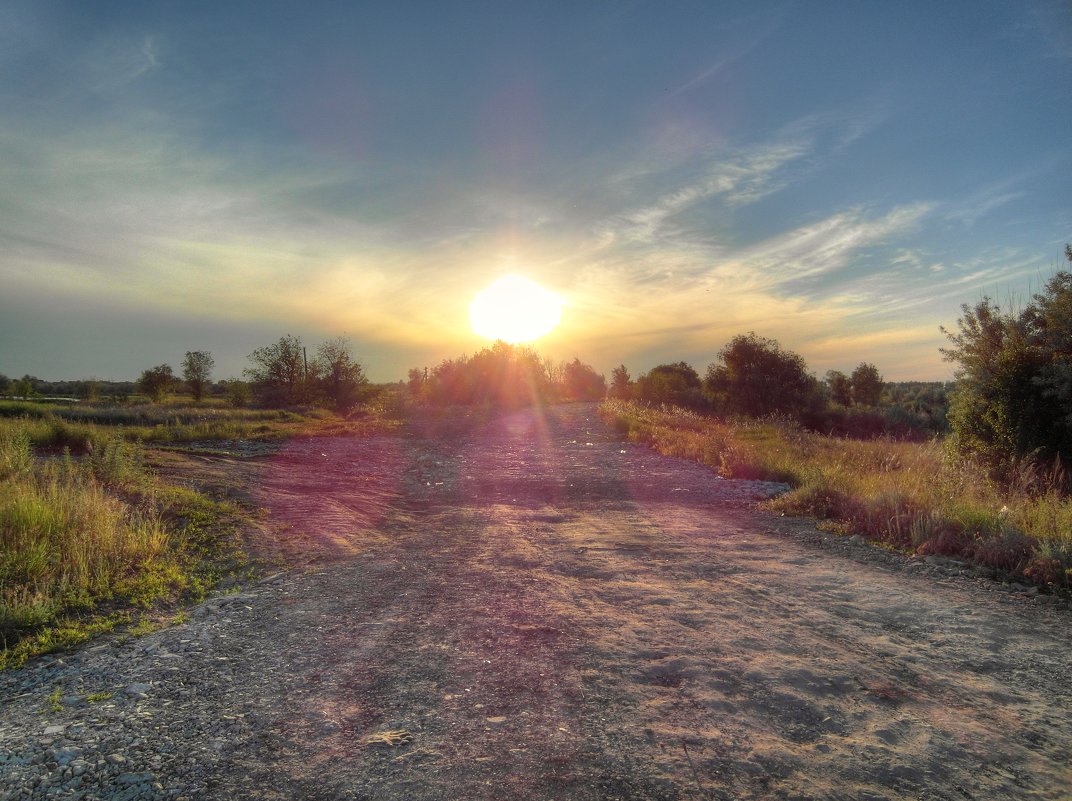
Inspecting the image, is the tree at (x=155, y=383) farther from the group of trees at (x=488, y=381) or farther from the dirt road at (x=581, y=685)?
the dirt road at (x=581, y=685)

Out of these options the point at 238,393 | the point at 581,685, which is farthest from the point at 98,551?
the point at 238,393

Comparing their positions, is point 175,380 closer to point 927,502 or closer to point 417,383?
Result: point 417,383

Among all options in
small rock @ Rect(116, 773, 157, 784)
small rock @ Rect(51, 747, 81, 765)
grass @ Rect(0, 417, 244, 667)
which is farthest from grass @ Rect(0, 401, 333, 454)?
small rock @ Rect(116, 773, 157, 784)

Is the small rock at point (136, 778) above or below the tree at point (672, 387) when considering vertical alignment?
below

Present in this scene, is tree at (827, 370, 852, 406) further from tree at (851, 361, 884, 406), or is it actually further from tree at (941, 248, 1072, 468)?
tree at (941, 248, 1072, 468)

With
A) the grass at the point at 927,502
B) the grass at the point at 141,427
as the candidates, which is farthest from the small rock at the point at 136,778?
the grass at the point at 141,427

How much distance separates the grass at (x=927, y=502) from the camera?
6266mm

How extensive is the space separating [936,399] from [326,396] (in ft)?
133

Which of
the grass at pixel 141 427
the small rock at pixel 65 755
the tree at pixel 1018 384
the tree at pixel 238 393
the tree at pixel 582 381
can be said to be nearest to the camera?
the small rock at pixel 65 755

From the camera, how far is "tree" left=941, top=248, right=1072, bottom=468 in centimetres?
1025

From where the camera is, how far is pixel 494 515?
32.8 ft

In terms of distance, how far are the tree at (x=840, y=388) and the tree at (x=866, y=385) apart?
408 mm

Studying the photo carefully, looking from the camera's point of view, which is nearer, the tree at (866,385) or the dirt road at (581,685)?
the dirt road at (581,685)

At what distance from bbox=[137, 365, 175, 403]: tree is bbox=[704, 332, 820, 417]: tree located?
4344 centimetres
